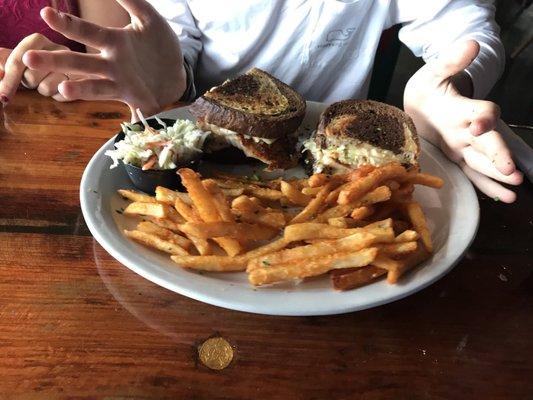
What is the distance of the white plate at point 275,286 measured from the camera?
3.19ft

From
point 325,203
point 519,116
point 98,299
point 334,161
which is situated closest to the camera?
point 98,299

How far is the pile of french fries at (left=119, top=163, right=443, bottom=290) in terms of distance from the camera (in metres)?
1.03

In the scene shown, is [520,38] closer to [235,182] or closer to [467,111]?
[467,111]

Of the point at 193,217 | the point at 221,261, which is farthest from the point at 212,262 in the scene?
the point at 193,217

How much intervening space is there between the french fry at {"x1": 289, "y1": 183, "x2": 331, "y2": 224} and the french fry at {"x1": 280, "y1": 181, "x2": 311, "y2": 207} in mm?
35

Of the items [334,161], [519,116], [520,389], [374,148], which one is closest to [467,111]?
[374,148]

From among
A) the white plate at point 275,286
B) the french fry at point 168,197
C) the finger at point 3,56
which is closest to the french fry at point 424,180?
the white plate at point 275,286

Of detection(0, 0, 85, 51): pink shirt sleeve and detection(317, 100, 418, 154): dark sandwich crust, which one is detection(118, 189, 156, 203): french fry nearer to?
detection(317, 100, 418, 154): dark sandwich crust

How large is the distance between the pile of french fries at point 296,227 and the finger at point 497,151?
0.18 m

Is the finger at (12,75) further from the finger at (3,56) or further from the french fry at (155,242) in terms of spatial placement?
the french fry at (155,242)

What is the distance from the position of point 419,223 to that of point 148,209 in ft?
2.10

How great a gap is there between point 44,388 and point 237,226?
0.48m

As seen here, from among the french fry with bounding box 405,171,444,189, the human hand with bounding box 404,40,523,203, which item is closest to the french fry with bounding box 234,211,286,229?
the french fry with bounding box 405,171,444,189

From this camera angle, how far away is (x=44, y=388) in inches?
32.4
